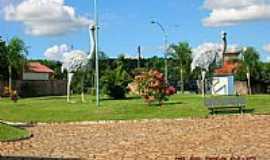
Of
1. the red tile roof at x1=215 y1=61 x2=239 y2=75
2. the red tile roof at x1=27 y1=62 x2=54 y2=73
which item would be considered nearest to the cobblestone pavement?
the red tile roof at x1=215 y1=61 x2=239 y2=75

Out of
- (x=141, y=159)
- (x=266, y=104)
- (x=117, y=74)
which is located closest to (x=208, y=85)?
(x=117, y=74)

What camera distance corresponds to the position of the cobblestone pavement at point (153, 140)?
554 inches

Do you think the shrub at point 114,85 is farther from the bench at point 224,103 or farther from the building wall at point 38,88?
the building wall at point 38,88

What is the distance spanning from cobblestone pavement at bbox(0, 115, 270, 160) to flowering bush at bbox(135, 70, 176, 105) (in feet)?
20.7

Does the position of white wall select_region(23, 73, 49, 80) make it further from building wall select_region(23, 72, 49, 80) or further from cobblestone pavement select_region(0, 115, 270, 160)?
cobblestone pavement select_region(0, 115, 270, 160)

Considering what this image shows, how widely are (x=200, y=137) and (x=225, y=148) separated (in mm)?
3059

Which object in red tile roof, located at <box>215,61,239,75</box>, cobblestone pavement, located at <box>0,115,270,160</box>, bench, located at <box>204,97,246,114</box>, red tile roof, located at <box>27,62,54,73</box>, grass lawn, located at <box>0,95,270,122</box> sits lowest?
cobblestone pavement, located at <box>0,115,270,160</box>

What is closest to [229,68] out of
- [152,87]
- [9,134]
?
[152,87]

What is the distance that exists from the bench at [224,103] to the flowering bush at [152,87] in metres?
4.56

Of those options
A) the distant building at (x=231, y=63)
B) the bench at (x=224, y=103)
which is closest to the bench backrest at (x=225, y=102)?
the bench at (x=224, y=103)

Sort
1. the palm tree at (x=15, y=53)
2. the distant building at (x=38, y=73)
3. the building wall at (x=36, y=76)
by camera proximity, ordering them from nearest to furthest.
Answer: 1. the palm tree at (x=15, y=53)
2. the building wall at (x=36, y=76)
3. the distant building at (x=38, y=73)

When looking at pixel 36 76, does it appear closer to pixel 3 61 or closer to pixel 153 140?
pixel 3 61

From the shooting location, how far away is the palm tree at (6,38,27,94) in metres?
65.4

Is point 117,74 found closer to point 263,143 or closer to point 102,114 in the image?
point 102,114
